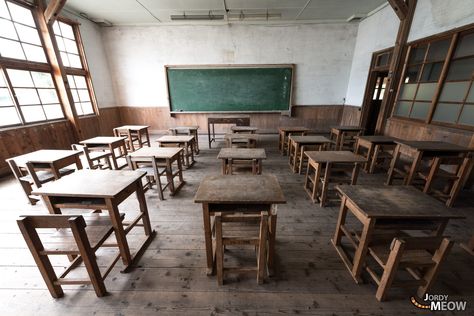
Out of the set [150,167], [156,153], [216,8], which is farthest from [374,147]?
[216,8]

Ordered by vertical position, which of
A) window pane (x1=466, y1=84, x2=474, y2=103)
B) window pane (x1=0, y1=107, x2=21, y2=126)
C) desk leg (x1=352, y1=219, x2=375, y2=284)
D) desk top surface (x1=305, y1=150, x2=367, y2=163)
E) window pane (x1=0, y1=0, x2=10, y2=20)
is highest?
window pane (x1=0, y1=0, x2=10, y2=20)

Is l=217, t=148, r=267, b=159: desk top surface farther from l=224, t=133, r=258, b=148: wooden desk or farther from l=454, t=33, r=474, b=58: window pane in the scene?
l=454, t=33, r=474, b=58: window pane

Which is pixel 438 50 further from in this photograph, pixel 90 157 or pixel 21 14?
pixel 21 14

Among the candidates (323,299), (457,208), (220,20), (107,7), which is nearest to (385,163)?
(457,208)

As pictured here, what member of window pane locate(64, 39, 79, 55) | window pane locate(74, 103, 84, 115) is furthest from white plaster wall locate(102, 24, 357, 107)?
window pane locate(74, 103, 84, 115)

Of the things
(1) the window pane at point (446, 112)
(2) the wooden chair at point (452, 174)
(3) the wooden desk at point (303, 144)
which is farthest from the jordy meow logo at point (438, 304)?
(1) the window pane at point (446, 112)

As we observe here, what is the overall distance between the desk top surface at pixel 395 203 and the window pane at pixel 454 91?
273 cm

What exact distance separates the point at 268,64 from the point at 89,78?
5505mm

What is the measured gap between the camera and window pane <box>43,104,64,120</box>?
4.40 metres

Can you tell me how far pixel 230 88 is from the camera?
6.29 m

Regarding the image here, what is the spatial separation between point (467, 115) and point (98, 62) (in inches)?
349

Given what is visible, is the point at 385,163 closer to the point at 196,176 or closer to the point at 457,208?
the point at 457,208

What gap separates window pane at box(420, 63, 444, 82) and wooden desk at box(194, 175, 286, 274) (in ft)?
13.5

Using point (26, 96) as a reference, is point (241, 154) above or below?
below
